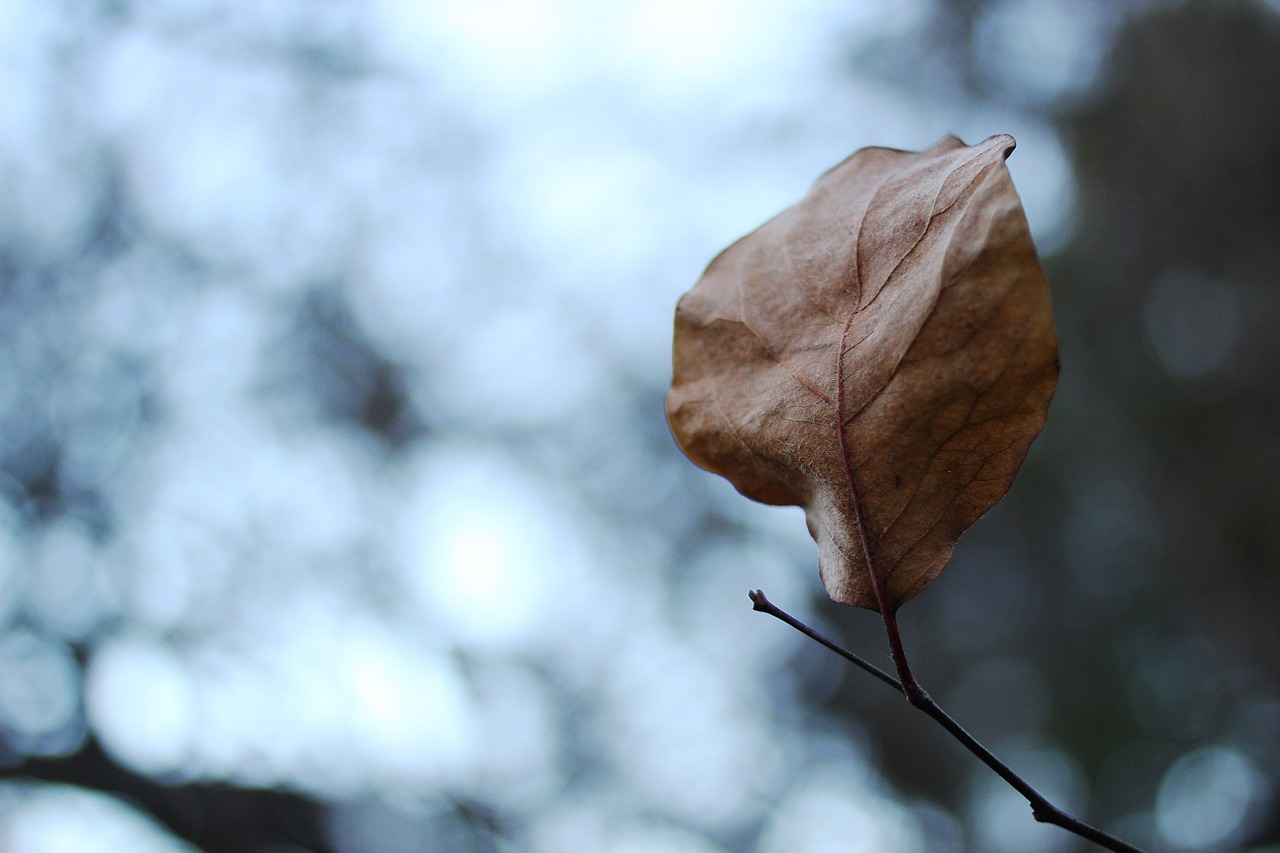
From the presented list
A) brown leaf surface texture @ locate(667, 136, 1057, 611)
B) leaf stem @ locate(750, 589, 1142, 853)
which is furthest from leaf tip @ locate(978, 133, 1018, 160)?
leaf stem @ locate(750, 589, 1142, 853)

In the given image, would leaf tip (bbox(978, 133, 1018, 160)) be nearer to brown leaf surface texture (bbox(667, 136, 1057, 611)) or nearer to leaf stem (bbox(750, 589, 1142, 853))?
brown leaf surface texture (bbox(667, 136, 1057, 611))

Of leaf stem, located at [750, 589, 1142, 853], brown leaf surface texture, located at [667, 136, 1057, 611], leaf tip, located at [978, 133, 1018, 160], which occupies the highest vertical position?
leaf tip, located at [978, 133, 1018, 160]

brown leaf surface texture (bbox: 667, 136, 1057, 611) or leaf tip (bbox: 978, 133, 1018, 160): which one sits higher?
leaf tip (bbox: 978, 133, 1018, 160)

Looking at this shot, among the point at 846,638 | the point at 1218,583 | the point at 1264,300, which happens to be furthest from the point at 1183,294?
the point at 846,638

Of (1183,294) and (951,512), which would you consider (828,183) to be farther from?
(1183,294)

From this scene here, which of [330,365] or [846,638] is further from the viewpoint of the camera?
[846,638]

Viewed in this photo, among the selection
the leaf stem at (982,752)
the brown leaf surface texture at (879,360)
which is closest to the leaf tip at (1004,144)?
the brown leaf surface texture at (879,360)

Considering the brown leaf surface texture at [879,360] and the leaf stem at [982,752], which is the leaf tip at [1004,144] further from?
the leaf stem at [982,752]

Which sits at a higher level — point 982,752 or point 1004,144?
point 1004,144
